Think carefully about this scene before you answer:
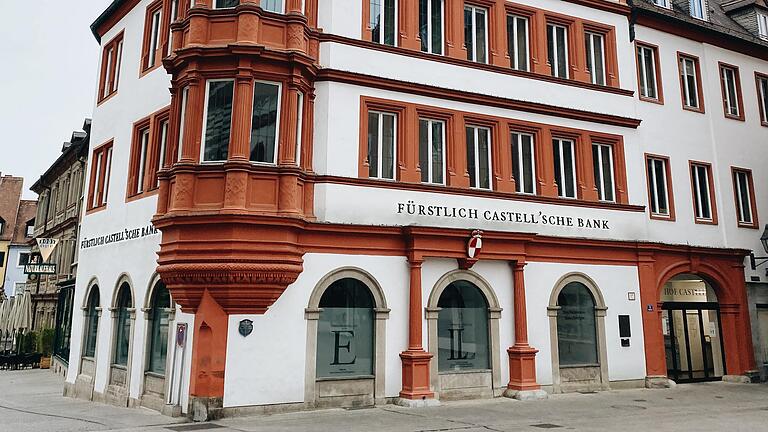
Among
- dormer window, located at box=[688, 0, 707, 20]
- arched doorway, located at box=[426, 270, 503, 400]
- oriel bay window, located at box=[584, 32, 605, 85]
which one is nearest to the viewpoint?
arched doorway, located at box=[426, 270, 503, 400]

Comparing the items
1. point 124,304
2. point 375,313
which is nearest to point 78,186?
point 124,304

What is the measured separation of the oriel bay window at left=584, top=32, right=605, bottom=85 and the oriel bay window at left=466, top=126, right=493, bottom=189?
15.6 ft

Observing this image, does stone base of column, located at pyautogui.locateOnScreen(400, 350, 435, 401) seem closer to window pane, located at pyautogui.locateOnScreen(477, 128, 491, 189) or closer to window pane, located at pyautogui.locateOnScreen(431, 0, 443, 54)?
window pane, located at pyautogui.locateOnScreen(477, 128, 491, 189)

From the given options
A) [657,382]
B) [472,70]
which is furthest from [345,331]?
[657,382]

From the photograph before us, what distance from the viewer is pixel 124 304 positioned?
16.9 metres

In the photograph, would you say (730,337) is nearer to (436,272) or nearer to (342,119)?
(436,272)

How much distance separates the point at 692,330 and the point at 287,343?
557 inches

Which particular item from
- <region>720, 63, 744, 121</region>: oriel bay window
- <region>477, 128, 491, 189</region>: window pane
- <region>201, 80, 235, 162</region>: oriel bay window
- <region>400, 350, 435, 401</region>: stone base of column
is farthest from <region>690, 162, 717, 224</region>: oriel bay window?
<region>201, 80, 235, 162</region>: oriel bay window

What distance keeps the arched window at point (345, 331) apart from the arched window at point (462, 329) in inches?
79.3

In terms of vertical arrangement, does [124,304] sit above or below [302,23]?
below

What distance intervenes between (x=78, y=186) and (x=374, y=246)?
22.9 metres

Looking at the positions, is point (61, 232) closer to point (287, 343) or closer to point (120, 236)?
point (120, 236)

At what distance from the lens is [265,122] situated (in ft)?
45.6

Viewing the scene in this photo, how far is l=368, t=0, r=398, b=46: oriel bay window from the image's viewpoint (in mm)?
16156
